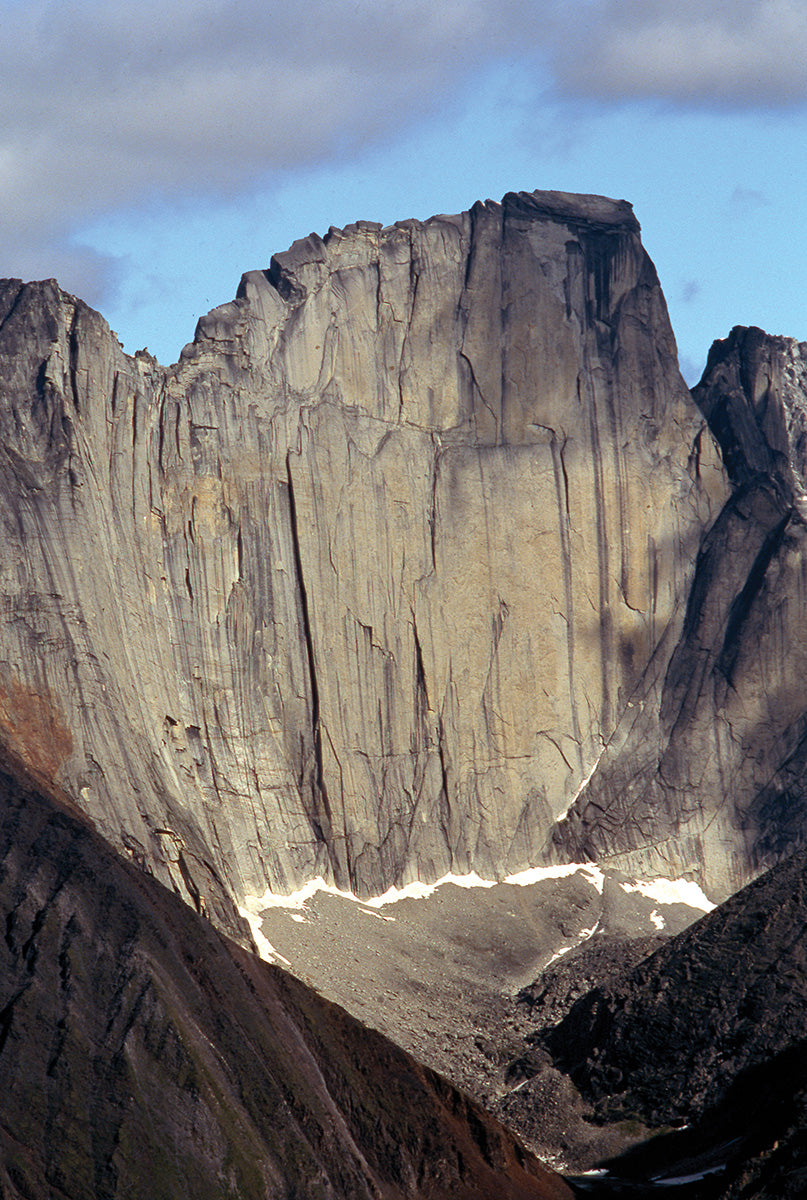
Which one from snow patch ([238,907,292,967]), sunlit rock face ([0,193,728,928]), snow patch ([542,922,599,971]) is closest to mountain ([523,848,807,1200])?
snow patch ([542,922,599,971])

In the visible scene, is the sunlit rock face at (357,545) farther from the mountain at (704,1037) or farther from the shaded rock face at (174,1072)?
the mountain at (704,1037)

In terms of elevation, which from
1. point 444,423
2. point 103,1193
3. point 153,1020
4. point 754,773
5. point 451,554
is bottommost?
point 103,1193

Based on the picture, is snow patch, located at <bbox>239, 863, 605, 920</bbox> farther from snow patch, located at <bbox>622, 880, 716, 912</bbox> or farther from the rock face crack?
the rock face crack

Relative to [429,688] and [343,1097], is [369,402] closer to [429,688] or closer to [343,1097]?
[429,688]

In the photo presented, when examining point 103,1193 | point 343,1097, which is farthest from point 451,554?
point 103,1193

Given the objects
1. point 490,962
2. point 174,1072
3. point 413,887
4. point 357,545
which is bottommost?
point 174,1072

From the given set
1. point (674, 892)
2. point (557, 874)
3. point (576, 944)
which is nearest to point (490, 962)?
point (576, 944)

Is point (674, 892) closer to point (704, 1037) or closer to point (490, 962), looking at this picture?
point (490, 962)

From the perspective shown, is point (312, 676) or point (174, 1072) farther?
point (312, 676)
